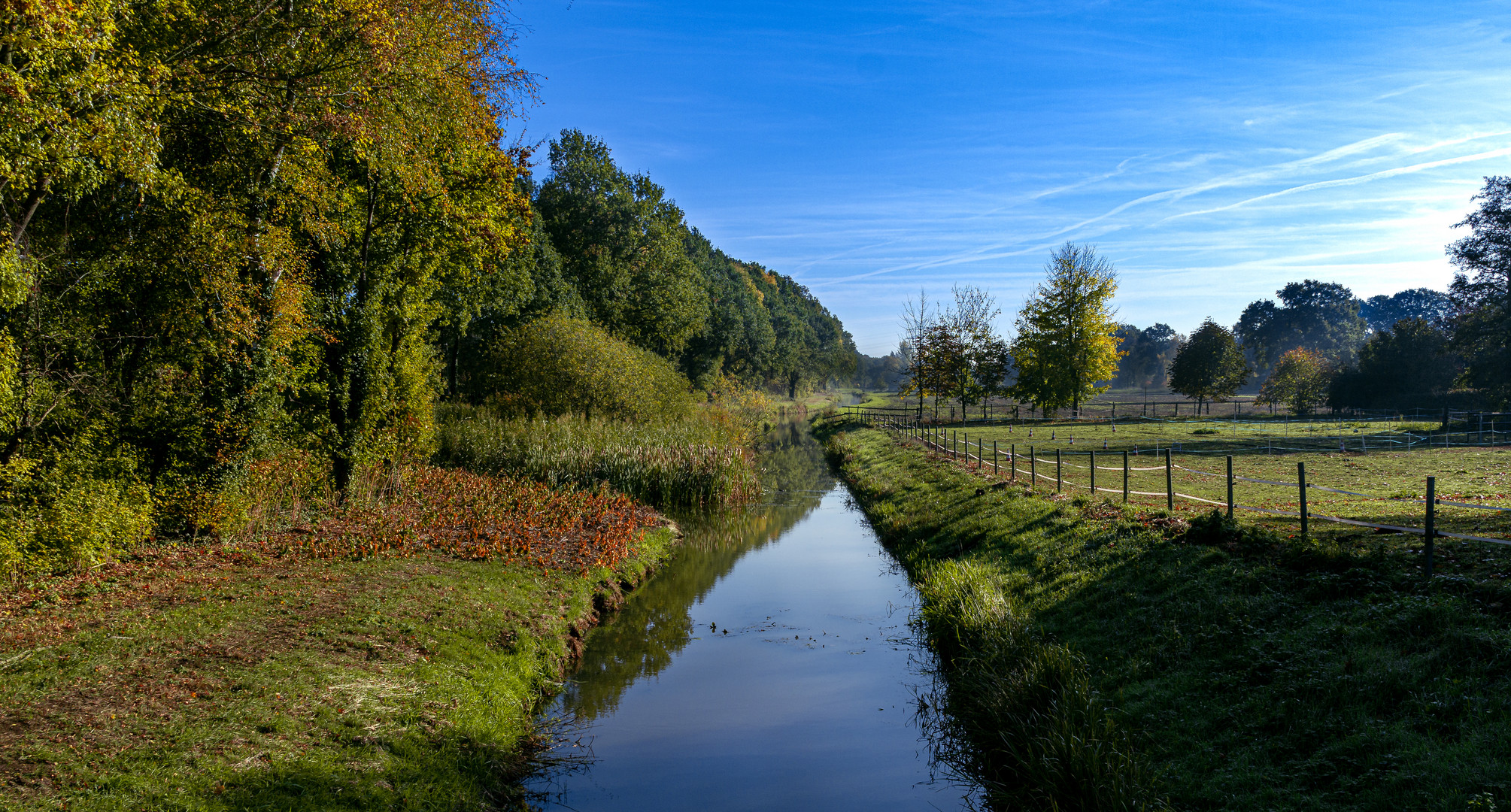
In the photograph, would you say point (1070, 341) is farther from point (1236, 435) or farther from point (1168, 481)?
point (1168, 481)

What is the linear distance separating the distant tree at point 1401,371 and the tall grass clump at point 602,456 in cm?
5571

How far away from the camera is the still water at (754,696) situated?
316 inches

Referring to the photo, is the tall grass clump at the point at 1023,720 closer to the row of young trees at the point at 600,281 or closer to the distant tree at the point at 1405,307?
the row of young trees at the point at 600,281

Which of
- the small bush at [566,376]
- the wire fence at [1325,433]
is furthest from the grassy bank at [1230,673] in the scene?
the small bush at [566,376]

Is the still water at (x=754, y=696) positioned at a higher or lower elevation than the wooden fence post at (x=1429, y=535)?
lower

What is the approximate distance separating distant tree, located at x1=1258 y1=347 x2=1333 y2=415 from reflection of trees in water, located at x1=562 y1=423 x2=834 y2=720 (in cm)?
5004

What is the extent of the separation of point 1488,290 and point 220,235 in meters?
61.4

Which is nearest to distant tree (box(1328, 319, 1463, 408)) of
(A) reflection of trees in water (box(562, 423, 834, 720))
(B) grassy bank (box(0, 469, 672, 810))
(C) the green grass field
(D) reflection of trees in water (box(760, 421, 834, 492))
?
(C) the green grass field

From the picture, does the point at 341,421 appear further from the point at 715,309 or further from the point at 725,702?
the point at 715,309

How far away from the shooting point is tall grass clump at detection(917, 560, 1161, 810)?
6617 mm

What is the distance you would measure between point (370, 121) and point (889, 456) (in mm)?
24736

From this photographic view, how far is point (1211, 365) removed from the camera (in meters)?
62.8

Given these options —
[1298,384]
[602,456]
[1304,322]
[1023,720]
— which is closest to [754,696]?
[1023,720]

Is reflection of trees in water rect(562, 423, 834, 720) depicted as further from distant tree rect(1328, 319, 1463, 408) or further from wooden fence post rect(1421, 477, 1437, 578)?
distant tree rect(1328, 319, 1463, 408)
